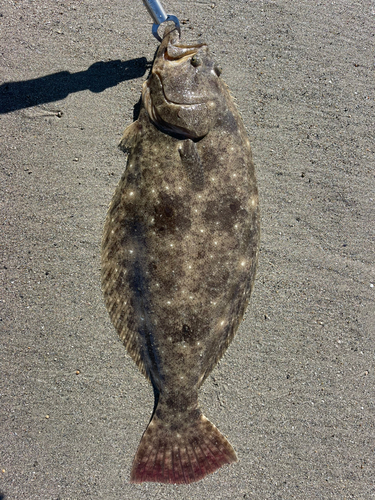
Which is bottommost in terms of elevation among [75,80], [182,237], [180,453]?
[180,453]

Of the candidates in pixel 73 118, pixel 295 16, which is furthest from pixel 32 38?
pixel 295 16

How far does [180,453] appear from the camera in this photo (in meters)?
1.81

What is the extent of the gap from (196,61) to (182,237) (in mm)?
952

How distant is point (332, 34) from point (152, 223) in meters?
1.88

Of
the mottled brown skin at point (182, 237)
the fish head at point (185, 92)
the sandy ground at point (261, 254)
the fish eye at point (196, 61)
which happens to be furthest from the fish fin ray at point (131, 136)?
the fish eye at point (196, 61)

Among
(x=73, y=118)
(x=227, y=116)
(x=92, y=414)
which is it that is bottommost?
(x=92, y=414)

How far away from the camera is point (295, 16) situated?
6.81 feet

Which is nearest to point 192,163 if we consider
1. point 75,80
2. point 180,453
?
point 75,80

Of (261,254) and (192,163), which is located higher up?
(192,163)

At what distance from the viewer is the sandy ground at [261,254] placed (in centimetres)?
195

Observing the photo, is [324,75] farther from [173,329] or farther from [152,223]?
[173,329]

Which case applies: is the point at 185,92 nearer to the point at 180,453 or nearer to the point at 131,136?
the point at 131,136

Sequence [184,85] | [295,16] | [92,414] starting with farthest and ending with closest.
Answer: [295,16] → [92,414] → [184,85]

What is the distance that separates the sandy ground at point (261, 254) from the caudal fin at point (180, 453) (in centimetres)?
14
